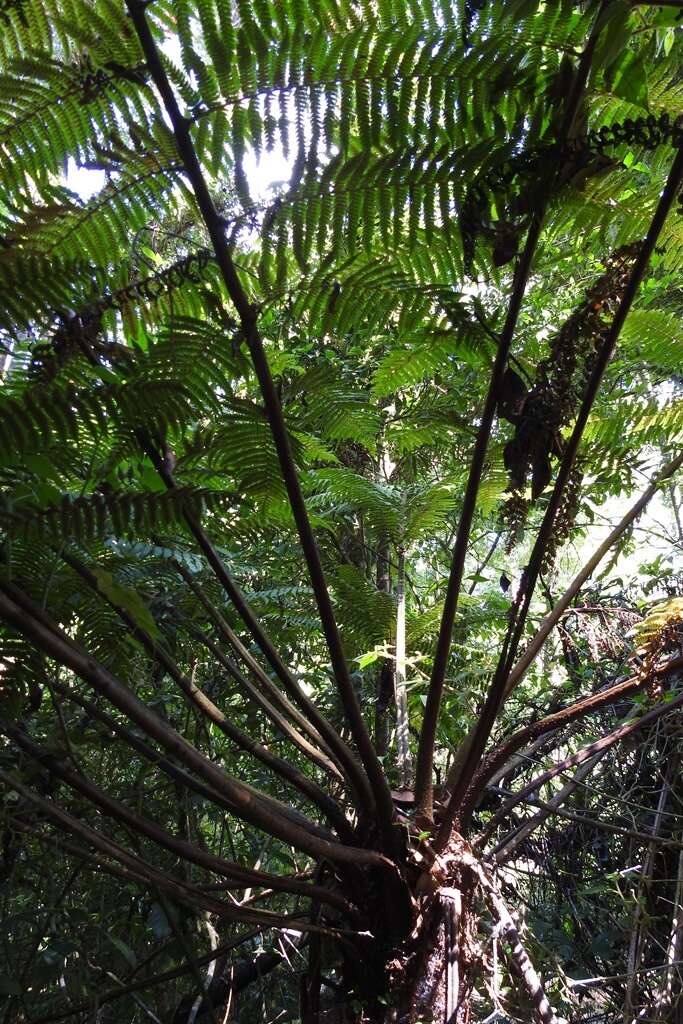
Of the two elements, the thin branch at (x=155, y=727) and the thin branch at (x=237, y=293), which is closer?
the thin branch at (x=155, y=727)

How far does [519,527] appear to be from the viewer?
1.37 metres

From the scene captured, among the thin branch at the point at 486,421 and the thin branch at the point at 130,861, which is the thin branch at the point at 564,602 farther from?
the thin branch at the point at 130,861

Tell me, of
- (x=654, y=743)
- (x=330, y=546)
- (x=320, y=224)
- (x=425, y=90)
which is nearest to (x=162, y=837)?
(x=320, y=224)

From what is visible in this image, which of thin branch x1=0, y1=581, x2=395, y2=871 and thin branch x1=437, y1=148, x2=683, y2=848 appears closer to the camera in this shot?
thin branch x1=0, y1=581, x2=395, y2=871

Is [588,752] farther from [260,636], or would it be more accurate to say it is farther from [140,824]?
[140,824]

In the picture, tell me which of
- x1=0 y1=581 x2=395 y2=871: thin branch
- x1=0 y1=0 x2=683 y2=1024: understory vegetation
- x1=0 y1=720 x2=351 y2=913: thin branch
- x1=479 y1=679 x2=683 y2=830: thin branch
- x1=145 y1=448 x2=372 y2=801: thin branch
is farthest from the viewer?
x1=479 y1=679 x2=683 y2=830: thin branch

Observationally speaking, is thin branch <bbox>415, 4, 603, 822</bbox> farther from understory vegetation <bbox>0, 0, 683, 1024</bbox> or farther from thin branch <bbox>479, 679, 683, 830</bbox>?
thin branch <bbox>479, 679, 683, 830</bbox>

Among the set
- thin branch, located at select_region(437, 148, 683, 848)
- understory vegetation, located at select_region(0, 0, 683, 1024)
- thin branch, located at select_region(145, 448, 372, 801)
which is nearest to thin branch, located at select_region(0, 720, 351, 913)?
understory vegetation, located at select_region(0, 0, 683, 1024)

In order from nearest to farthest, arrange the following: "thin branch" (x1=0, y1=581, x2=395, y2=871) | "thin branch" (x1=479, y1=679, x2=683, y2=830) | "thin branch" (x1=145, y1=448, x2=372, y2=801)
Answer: "thin branch" (x1=0, y1=581, x2=395, y2=871) < "thin branch" (x1=145, y1=448, x2=372, y2=801) < "thin branch" (x1=479, y1=679, x2=683, y2=830)

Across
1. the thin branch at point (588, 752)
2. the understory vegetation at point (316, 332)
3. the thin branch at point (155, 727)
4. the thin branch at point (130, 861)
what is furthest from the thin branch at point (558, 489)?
the thin branch at point (130, 861)

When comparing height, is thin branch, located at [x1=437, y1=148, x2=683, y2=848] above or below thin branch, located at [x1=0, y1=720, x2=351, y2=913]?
above

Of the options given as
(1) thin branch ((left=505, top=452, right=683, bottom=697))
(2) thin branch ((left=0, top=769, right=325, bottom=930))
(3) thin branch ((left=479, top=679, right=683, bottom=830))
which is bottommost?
(2) thin branch ((left=0, top=769, right=325, bottom=930))

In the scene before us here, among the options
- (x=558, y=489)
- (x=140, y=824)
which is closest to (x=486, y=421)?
(x=558, y=489)

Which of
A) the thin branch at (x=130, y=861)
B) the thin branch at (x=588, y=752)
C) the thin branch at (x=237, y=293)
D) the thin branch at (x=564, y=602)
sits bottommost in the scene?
the thin branch at (x=130, y=861)
